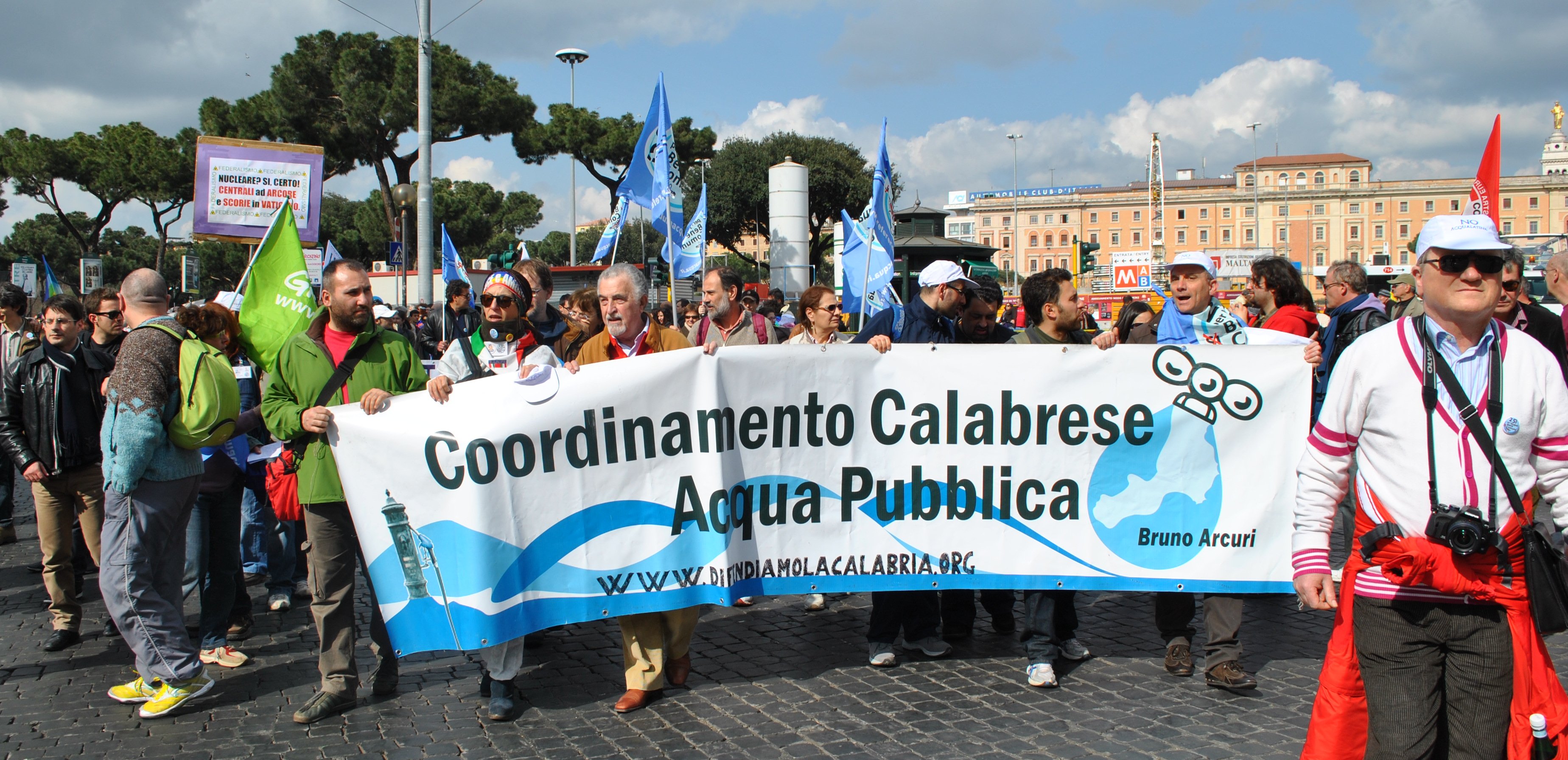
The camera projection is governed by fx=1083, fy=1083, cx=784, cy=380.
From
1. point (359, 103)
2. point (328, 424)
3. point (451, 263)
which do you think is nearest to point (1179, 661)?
point (328, 424)

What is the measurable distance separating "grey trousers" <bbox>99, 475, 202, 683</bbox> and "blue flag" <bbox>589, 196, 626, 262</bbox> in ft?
29.1

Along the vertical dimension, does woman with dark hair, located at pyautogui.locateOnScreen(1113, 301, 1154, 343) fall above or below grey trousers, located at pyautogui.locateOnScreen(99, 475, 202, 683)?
above

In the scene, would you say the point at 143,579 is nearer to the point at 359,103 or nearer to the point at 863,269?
the point at 863,269

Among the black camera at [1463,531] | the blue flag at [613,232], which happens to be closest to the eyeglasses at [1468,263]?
the black camera at [1463,531]

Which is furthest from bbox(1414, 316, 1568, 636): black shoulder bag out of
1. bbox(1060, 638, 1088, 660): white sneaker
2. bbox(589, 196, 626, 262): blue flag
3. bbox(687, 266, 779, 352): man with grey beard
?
bbox(589, 196, 626, 262): blue flag

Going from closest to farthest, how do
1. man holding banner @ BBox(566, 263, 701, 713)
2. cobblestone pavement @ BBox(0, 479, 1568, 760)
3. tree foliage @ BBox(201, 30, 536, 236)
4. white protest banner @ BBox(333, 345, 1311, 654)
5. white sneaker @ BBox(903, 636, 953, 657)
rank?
cobblestone pavement @ BBox(0, 479, 1568, 760)
man holding banner @ BBox(566, 263, 701, 713)
white protest banner @ BBox(333, 345, 1311, 654)
white sneaker @ BBox(903, 636, 953, 657)
tree foliage @ BBox(201, 30, 536, 236)

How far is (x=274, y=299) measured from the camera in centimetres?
516

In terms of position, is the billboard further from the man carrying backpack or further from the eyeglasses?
the eyeglasses

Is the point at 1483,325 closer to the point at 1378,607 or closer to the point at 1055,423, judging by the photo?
the point at 1378,607

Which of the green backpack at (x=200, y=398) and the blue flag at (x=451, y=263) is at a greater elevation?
the blue flag at (x=451, y=263)

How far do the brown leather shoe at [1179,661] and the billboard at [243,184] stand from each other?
27.1 feet

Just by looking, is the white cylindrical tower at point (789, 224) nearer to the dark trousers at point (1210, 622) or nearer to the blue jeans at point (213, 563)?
the blue jeans at point (213, 563)

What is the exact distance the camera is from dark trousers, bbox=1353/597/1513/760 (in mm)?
2658

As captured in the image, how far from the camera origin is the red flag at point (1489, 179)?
594 cm
